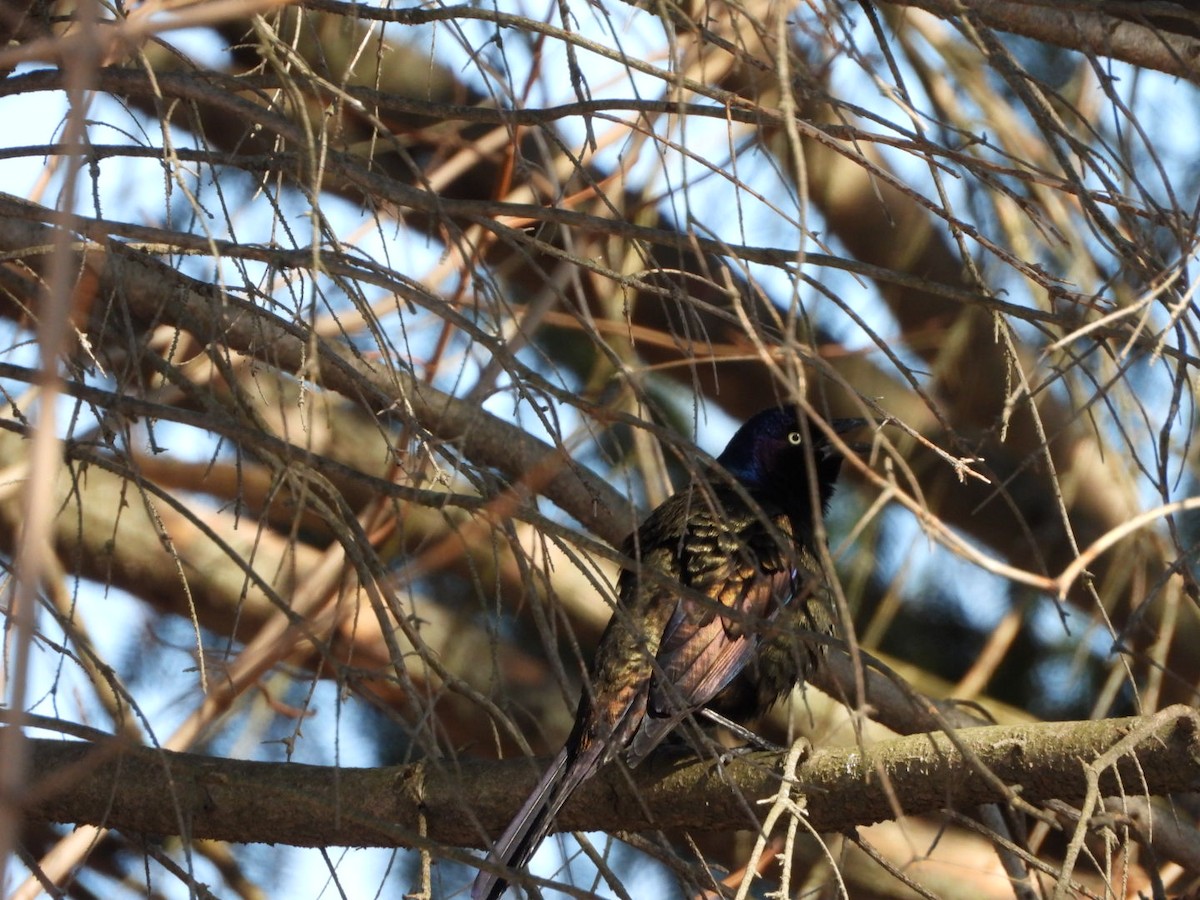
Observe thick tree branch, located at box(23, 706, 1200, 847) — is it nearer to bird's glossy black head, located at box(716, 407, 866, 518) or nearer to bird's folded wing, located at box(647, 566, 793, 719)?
bird's folded wing, located at box(647, 566, 793, 719)

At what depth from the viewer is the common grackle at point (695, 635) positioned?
3162 millimetres

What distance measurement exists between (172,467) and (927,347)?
2783 millimetres

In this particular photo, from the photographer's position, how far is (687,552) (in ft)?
13.7

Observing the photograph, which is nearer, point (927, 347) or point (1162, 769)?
point (1162, 769)

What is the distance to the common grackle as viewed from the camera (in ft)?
10.4

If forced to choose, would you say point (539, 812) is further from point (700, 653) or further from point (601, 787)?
point (700, 653)

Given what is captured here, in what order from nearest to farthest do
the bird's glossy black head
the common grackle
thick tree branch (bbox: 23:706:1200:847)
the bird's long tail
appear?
thick tree branch (bbox: 23:706:1200:847) → the bird's long tail → the common grackle → the bird's glossy black head

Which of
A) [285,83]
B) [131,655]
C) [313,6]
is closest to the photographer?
[285,83]

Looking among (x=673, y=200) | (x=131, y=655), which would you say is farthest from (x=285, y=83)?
(x=131, y=655)

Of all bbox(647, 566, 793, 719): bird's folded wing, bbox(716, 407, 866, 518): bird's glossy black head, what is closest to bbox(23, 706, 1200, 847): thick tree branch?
bbox(647, 566, 793, 719): bird's folded wing

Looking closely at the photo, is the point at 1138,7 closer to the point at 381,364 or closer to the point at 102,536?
the point at 381,364

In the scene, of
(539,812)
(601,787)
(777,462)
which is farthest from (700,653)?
(777,462)

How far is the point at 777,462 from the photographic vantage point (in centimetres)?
495

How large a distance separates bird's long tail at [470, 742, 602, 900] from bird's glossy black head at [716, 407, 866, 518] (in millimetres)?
1763
